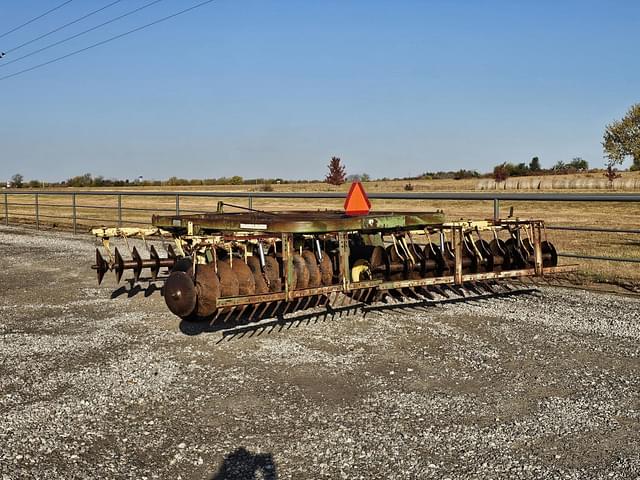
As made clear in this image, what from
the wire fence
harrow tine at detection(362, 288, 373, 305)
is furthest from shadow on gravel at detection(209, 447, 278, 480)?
the wire fence

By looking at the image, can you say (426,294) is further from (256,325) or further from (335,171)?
(335,171)

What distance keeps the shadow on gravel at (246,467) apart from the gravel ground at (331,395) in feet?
0.04

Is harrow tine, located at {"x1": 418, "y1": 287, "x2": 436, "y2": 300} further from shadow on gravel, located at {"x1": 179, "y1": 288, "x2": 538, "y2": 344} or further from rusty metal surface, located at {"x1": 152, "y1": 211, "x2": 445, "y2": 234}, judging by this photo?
rusty metal surface, located at {"x1": 152, "y1": 211, "x2": 445, "y2": 234}

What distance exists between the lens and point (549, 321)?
245 inches

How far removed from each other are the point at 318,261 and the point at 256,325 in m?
0.92

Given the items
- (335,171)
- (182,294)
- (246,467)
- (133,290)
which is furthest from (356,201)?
(335,171)

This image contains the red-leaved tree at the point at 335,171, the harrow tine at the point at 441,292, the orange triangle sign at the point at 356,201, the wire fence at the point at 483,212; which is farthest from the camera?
the red-leaved tree at the point at 335,171

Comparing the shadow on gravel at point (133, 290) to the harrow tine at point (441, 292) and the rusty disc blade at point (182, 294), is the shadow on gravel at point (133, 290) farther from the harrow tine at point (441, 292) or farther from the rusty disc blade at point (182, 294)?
the harrow tine at point (441, 292)

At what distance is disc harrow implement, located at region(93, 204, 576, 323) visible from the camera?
16.4 ft

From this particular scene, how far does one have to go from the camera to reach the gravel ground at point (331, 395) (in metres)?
3.25

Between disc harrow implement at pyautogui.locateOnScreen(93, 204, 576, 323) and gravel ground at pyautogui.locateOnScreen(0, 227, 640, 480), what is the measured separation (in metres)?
0.44

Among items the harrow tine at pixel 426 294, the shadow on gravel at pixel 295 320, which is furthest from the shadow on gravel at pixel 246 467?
the harrow tine at pixel 426 294

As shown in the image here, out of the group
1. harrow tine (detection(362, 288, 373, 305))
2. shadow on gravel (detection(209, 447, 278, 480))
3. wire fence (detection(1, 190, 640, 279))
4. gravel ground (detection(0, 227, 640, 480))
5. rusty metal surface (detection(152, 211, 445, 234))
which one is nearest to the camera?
shadow on gravel (detection(209, 447, 278, 480))

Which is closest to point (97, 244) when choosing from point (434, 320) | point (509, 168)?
point (434, 320)
